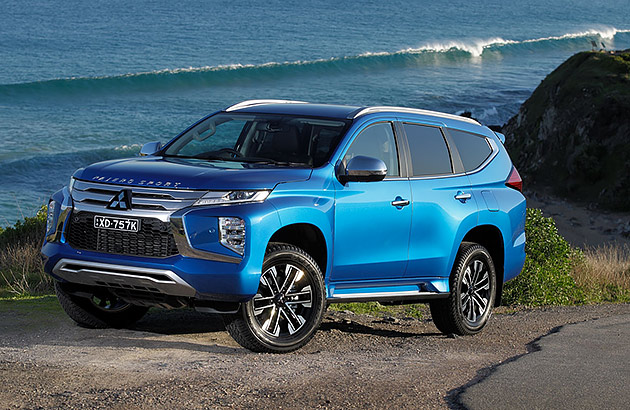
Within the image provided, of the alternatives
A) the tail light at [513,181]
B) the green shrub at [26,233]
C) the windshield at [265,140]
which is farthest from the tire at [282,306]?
the green shrub at [26,233]

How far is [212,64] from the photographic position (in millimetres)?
61469

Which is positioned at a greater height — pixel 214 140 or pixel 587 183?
pixel 214 140

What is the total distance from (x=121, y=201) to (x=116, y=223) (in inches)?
6.6

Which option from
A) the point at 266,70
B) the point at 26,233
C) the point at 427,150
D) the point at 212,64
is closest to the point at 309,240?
the point at 427,150

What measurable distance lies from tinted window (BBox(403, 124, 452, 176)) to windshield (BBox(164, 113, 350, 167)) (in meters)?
0.78

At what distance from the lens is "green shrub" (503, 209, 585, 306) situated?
13.1 m

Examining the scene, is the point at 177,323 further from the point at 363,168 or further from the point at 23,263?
the point at 23,263

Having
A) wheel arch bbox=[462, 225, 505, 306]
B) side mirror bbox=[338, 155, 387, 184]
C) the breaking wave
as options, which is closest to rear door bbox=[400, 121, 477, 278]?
wheel arch bbox=[462, 225, 505, 306]

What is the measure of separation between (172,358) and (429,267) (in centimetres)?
257

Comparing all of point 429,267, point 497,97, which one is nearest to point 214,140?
point 429,267

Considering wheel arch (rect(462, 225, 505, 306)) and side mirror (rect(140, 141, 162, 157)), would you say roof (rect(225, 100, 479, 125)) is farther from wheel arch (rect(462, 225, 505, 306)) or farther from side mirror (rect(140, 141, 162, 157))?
wheel arch (rect(462, 225, 505, 306))

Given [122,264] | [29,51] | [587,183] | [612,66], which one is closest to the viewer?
[122,264]

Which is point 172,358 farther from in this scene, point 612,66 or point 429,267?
point 612,66

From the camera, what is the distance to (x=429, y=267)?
838 cm
